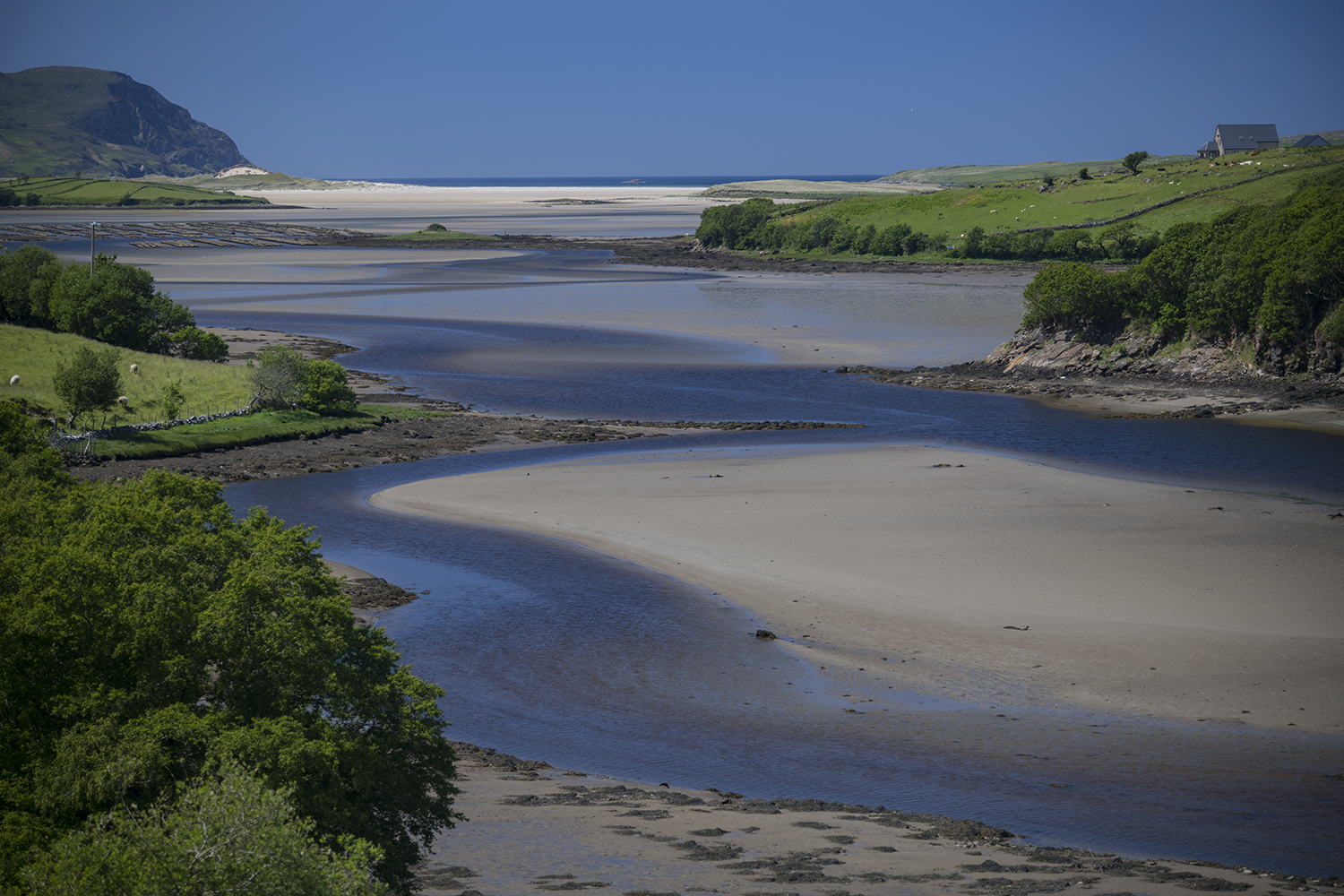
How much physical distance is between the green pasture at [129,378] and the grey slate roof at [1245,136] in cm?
16640

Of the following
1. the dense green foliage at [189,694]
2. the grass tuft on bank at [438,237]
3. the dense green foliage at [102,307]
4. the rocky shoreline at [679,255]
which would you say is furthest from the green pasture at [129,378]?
the grass tuft on bank at [438,237]

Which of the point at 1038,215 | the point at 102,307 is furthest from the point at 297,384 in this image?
the point at 1038,215

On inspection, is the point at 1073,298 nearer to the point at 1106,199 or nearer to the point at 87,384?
the point at 87,384

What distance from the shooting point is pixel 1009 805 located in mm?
20109

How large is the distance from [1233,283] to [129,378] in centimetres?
6061

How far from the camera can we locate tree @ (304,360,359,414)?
57188 mm

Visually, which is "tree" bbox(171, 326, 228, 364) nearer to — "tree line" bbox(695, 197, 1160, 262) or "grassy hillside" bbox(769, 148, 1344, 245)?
"tree line" bbox(695, 197, 1160, 262)

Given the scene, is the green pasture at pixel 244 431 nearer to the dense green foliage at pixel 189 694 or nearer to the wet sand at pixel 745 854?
the dense green foliage at pixel 189 694

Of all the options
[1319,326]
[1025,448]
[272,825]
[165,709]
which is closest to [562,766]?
[165,709]

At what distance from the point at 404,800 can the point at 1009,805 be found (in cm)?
1076

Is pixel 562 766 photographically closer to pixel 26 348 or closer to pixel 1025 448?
pixel 1025 448

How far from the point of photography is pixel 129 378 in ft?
188

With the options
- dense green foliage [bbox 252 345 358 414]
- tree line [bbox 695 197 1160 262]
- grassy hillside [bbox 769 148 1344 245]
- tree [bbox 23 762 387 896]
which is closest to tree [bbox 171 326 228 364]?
dense green foliage [bbox 252 345 358 414]

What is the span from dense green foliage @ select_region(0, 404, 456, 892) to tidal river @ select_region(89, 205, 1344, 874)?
23.1ft
